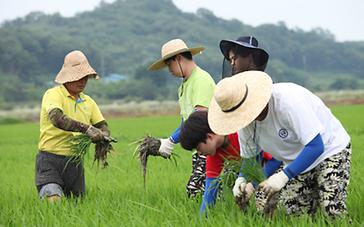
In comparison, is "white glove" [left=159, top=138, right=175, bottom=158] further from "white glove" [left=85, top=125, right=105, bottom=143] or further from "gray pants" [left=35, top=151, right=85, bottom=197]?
"gray pants" [left=35, top=151, right=85, bottom=197]

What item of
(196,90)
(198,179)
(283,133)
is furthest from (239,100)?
(198,179)

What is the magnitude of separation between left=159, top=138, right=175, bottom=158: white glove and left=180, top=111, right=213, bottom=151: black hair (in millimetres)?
998

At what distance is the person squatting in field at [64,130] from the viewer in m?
4.42

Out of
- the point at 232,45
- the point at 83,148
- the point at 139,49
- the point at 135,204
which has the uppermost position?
the point at 232,45

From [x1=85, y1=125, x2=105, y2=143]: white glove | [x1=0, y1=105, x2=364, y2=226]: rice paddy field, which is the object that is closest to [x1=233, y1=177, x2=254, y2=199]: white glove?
[x1=0, y1=105, x2=364, y2=226]: rice paddy field

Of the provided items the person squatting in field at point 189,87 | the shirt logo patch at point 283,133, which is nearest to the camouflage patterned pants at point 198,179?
the person squatting in field at point 189,87

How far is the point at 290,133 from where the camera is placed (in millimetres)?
2949

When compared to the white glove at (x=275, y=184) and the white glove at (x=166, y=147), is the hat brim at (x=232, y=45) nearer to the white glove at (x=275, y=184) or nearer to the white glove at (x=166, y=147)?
the white glove at (x=166, y=147)

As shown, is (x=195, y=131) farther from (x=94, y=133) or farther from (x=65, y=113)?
(x=65, y=113)

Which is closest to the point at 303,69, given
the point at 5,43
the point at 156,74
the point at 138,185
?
the point at 156,74

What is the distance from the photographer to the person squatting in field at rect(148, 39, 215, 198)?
4.08 meters

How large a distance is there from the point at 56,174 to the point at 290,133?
7.00 feet

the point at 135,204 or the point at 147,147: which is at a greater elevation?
the point at 147,147

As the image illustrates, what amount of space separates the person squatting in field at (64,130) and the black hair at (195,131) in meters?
1.48
